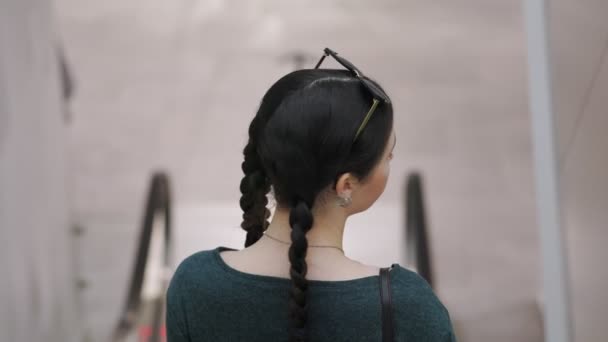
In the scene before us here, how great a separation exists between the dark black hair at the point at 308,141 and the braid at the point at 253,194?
0.06 metres

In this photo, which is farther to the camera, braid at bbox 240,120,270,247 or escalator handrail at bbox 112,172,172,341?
escalator handrail at bbox 112,172,172,341

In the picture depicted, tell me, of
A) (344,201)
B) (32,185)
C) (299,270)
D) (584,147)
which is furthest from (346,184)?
(32,185)

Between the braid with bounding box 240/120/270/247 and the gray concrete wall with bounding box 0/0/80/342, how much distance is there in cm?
248

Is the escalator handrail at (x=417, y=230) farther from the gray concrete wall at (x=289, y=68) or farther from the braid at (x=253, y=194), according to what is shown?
the braid at (x=253, y=194)

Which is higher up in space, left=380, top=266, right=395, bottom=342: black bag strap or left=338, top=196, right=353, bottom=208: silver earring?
left=338, top=196, right=353, bottom=208: silver earring

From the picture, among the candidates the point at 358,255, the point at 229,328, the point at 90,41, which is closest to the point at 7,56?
the point at 229,328

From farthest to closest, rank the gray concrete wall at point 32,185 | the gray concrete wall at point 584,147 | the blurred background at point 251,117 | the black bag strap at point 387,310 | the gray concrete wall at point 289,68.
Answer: the gray concrete wall at point 289,68 → the blurred background at point 251,117 → the gray concrete wall at point 32,185 → the gray concrete wall at point 584,147 → the black bag strap at point 387,310

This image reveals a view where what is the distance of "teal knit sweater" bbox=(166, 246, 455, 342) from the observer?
1.22 m

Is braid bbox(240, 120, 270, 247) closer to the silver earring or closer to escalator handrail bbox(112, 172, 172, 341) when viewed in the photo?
the silver earring

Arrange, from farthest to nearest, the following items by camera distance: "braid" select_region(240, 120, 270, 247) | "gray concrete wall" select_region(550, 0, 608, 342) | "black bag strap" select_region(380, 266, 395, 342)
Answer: "gray concrete wall" select_region(550, 0, 608, 342) → "braid" select_region(240, 120, 270, 247) → "black bag strap" select_region(380, 266, 395, 342)

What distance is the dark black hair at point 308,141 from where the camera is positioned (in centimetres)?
122

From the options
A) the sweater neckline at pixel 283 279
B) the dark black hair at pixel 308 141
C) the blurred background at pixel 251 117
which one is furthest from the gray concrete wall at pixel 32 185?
the dark black hair at pixel 308 141

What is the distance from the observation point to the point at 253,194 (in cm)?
137

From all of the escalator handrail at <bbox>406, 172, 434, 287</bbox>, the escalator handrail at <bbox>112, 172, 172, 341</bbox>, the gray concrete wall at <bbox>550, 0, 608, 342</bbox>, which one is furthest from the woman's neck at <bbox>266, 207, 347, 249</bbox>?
the escalator handrail at <bbox>112, 172, 172, 341</bbox>
